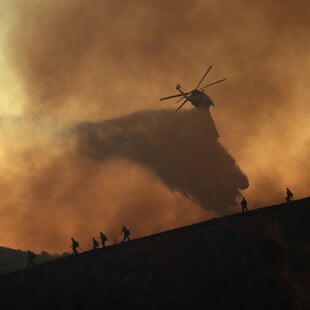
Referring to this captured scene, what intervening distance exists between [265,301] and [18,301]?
2122 cm

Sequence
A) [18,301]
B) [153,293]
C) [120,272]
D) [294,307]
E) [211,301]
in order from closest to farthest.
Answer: [294,307] → [211,301] → [153,293] → [120,272] → [18,301]

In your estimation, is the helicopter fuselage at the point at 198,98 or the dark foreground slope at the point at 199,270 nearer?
the dark foreground slope at the point at 199,270

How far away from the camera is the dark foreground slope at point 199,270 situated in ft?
102

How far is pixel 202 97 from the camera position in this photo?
359 feet

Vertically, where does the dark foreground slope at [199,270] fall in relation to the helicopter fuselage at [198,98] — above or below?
below

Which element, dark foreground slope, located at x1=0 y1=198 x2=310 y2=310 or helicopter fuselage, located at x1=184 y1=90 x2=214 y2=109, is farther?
helicopter fuselage, located at x1=184 y1=90 x2=214 y2=109

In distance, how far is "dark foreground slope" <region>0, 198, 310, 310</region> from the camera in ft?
102

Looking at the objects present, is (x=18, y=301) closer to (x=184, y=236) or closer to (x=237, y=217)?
(x=184, y=236)

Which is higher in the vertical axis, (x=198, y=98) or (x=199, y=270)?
(x=198, y=98)

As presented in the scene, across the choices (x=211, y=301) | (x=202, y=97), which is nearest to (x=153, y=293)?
(x=211, y=301)

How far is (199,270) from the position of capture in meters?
33.8

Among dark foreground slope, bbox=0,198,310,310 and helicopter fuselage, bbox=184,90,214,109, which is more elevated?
helicopter fuselage, bbox=184,90,214,109

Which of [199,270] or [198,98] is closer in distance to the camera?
[199,270]

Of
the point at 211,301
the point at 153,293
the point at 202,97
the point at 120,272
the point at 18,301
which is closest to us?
the point at 211,301
